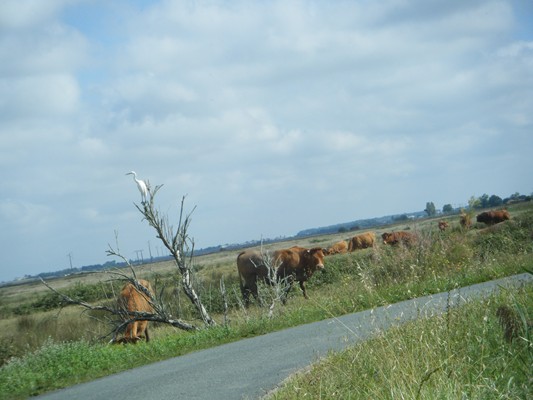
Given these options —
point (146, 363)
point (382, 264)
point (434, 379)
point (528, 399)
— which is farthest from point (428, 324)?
point (382, 264)

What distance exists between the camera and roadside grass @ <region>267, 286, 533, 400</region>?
5.02m

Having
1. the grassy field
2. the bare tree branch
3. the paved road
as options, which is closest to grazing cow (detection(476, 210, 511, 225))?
the grassy field

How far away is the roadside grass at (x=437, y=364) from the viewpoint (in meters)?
5.02

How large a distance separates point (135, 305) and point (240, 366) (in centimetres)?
852

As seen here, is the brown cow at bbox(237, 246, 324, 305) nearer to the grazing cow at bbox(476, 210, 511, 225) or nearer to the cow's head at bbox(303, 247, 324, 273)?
the cow's head at bbox(303, 247, 324, 273)

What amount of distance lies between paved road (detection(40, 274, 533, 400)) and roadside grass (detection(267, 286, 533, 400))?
1.08 ft

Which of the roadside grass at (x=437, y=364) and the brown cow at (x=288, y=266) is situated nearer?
the roadside grass at (x=437, y=364)

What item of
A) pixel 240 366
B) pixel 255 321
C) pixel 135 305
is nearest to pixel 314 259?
pixel 135 305

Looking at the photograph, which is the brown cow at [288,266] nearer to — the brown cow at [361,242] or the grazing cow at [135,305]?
the grazing cow at [135,305]

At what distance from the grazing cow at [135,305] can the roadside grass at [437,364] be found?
30.9 ft

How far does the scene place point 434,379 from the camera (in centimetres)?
540

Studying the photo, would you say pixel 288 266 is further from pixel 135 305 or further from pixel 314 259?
pixel 135 305

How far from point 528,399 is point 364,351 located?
8.61 ft

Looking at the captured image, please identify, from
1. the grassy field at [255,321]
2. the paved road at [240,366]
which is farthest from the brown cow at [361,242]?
the paved road at [240,366]
